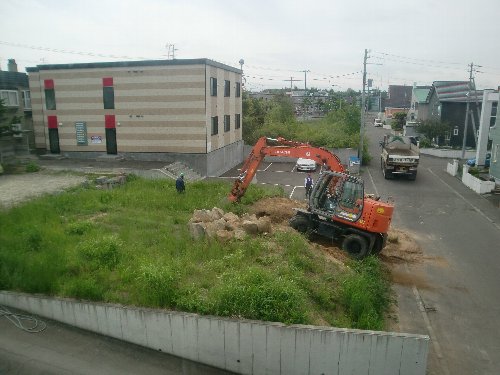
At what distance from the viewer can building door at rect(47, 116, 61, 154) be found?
2581 centimetres

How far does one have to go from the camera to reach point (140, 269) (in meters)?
9.41

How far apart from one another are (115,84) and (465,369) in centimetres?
2259

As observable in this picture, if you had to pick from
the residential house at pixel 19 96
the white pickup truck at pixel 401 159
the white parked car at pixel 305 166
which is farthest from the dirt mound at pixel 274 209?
the residential house at pixel 19 96

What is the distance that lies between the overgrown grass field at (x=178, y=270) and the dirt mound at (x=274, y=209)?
302 cm

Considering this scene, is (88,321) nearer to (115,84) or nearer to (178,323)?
(178,323)

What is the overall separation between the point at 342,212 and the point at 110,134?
17201mm

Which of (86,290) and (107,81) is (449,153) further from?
(86,290)

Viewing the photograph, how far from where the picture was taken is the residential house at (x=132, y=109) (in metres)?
23.8

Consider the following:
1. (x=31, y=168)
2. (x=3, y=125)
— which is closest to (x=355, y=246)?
(x=3, y=125)

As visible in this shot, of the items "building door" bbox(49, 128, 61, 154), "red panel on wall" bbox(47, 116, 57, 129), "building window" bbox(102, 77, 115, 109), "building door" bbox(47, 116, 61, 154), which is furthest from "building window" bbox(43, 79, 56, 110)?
"building window" bbox(102, 77, 115, 109)

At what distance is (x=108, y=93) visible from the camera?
24688mm

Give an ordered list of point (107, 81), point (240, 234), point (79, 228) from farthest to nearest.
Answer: point (107, 81)
point (79, 228)
point (240, 234)

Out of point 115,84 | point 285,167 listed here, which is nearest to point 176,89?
point 115,84

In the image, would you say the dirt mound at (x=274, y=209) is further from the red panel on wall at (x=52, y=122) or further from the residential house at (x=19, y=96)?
the residential house at (x=19, y=96)
